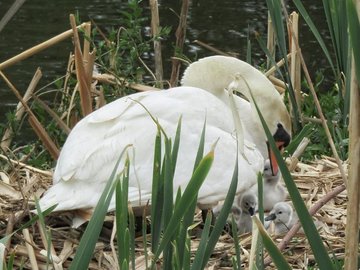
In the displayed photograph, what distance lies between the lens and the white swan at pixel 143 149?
135 inches

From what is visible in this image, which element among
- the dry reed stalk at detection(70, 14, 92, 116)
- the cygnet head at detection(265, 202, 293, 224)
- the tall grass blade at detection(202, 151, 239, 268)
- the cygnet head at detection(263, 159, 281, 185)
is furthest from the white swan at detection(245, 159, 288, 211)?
the tall grass blade at detection(202, 151, 239, 268)

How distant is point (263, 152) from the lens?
13.5 feet

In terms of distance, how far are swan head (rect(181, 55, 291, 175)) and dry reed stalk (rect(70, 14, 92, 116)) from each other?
41 cm

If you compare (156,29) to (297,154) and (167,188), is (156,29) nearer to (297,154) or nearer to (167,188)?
(297,154)

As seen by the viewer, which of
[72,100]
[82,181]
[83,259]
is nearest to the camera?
[83,259]

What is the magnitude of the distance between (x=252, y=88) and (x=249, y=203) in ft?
2.06

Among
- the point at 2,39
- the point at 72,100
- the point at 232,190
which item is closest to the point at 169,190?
the point at 232,190

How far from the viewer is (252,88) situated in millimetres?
4082

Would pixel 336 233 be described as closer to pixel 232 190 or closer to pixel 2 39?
pixel 232 190

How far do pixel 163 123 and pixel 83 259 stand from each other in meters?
1.61

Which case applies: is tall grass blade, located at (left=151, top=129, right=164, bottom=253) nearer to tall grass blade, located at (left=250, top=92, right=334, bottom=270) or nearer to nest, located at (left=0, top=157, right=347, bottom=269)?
tall grass blade, located at (left=250, top=92, right=334, bottom=270)

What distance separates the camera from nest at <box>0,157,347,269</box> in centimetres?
321

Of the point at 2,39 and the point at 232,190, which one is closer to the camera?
the point at 232,190

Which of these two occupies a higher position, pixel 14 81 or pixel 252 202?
pixel 252 202
